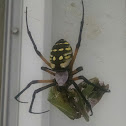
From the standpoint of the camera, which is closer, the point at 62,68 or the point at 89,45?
the point at 62,68

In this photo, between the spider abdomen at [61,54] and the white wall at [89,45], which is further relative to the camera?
the white wall at [89,45]

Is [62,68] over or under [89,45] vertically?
under

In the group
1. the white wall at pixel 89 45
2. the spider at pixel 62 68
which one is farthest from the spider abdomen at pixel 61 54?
the white wall at pixel 89 45

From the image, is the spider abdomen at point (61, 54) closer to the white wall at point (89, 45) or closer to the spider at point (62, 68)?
the spider at point (62, 68)

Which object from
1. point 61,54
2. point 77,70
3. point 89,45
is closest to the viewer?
point 61,54

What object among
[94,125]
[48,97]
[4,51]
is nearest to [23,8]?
[4,51]

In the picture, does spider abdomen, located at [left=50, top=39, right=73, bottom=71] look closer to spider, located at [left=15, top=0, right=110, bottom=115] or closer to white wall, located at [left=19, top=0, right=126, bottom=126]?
spider, located at [left=15, top=0, right=110, bottom=115]

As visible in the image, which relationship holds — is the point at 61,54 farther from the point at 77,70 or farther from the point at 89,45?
the point at 89,45

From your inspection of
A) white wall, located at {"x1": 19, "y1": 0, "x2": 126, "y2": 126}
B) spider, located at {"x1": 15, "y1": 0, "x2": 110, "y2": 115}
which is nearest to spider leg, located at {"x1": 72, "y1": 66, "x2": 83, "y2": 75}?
spider, located at {"x1": 15, "y1": 0, "x2": 110, "y2": 115}

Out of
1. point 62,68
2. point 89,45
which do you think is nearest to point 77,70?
point 62,68
